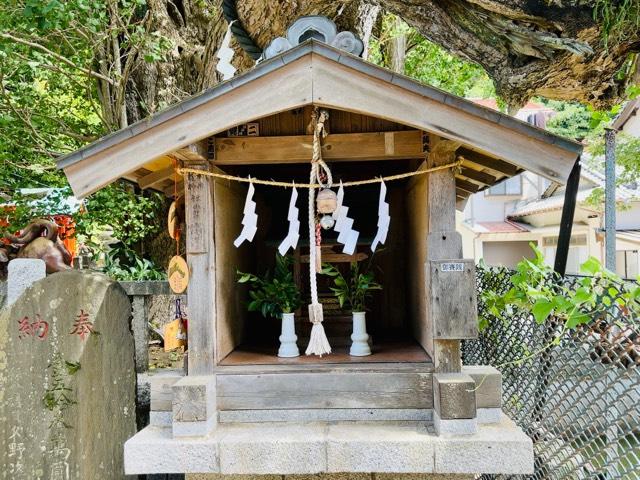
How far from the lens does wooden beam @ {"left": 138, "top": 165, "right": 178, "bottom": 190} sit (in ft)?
13.6

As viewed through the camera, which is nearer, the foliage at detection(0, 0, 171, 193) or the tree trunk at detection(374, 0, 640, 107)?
the tree trunk at detection(374, 0, 640, 107)

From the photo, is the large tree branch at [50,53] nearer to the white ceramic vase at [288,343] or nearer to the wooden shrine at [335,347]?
the wooden shrine at [335,347]

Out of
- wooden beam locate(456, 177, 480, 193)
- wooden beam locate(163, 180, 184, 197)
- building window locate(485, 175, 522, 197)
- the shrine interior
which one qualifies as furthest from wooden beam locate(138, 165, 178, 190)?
building window locate(485, 175, 522, 197)

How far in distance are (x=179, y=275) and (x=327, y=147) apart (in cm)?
151

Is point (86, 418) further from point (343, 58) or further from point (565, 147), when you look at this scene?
point (565, 147)

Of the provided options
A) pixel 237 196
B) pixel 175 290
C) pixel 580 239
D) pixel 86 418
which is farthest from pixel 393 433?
pixel 580 239

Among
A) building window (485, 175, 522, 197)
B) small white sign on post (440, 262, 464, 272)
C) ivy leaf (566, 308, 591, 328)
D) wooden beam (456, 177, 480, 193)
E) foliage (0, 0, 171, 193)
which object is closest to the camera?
ivy leaf (566, 308, 591, 328)

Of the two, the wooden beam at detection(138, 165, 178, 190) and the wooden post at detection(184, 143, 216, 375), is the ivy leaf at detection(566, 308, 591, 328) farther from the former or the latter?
the wooden beam at detection(138, 165, 178, 190)

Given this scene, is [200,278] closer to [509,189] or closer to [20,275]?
[20,275]

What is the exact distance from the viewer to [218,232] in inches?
149

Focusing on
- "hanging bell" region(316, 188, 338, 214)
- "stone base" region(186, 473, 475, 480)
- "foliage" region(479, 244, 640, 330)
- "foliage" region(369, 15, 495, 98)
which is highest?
"foliage" region(369, 15, 495, 98)

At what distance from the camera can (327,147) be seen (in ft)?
12.0

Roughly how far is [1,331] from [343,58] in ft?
12.6

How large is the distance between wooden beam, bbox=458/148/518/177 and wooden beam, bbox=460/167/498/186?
0.47 meters
